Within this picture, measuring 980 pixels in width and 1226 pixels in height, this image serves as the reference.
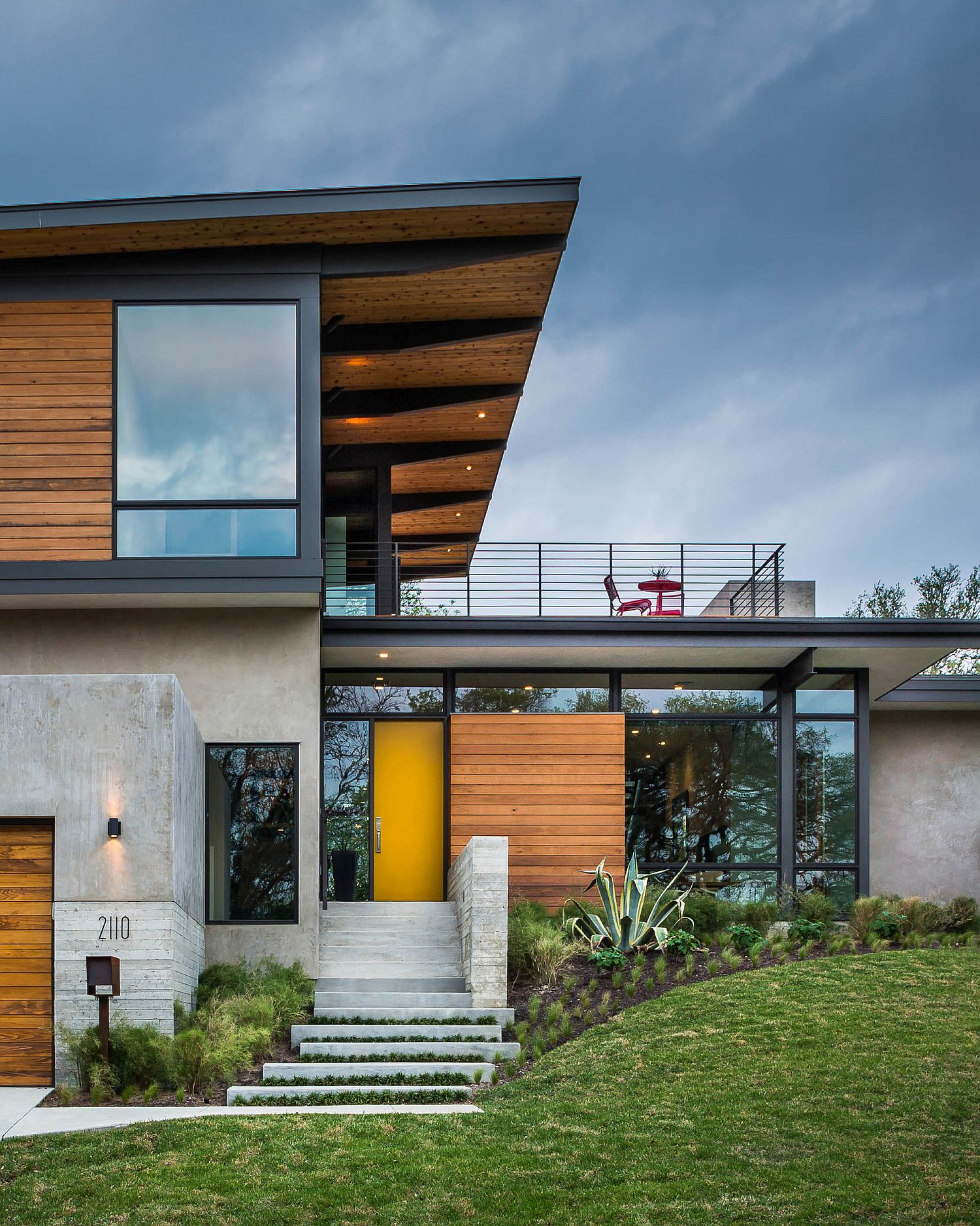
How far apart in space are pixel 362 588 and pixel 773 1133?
10.5m

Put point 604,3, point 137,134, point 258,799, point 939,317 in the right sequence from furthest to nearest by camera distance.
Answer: point 137,134 → point 604,3 → point 939,317 → point 258,799

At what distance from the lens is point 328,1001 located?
1115cm

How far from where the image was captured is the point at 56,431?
12.6 meters

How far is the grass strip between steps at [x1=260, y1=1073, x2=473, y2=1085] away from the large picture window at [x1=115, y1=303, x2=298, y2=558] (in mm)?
5442

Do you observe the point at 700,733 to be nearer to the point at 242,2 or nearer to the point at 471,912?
the point at 471,912

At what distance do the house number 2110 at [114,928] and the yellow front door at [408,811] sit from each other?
6202 millimetres

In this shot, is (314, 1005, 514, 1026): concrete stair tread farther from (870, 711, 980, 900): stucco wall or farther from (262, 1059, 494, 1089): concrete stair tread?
(870, 711, 980, 900): stucco wall

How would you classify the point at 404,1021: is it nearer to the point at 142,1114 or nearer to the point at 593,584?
the point at 142,1114

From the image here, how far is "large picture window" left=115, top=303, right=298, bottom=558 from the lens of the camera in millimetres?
12500

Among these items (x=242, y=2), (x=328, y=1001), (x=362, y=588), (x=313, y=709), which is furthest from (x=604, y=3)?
(x=328, y=1001)

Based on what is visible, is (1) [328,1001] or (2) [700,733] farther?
(2) [700,733]

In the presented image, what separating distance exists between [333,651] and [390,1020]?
5.57 metres

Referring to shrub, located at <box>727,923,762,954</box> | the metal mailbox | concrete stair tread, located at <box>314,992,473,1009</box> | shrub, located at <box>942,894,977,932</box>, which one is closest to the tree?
shrub, located at <box>942,894,977,932</box>

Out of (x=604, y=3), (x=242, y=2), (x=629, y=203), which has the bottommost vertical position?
(x=629, y=203)
